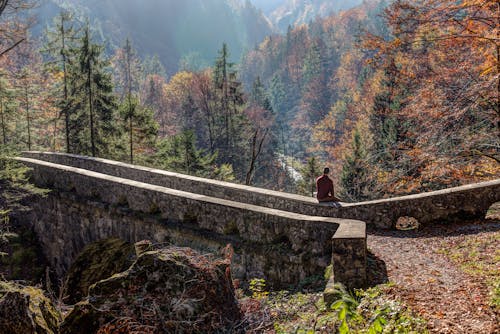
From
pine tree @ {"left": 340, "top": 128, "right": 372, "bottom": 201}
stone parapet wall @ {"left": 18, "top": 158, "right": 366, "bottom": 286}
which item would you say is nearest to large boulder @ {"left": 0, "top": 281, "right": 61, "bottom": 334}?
stone parapet wall @ {"left": 18, "top": 158, "right": 366, "bottom": 286}

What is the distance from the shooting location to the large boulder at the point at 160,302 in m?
4.92

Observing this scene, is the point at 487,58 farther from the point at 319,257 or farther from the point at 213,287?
the point at 213,287

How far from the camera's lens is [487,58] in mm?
12117

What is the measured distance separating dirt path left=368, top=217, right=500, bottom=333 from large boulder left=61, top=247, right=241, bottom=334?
7.55 ft

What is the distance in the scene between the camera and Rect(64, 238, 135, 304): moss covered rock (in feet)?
30.6

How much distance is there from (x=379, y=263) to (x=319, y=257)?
0.98 m

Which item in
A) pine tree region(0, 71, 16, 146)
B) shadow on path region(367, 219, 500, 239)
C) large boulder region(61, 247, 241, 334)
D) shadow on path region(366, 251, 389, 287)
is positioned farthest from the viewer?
pine tree region(0, 71, 16, 146)

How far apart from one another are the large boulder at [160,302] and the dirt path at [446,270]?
7.55 ft

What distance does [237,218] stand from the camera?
8125 millimetres

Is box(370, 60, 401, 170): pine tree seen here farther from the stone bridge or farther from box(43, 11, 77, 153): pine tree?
box(43, 11, 77, 153): pine tree

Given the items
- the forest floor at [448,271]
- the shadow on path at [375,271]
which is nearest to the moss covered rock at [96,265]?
the shadow on path at [375,271]

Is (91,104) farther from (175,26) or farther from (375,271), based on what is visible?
(175,26)

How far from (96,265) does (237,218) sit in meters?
3.93

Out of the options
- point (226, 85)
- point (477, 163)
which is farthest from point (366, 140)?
Answer: point (477, 163)
